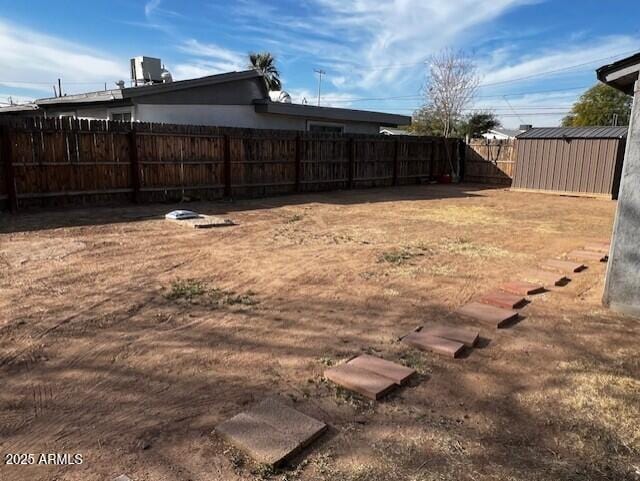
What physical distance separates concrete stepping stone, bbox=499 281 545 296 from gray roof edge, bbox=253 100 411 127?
11114 mm

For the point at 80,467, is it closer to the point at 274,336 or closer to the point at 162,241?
A: the point at 274,336

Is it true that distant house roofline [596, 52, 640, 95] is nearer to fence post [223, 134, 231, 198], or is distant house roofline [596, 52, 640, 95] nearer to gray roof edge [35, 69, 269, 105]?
fence post [223, 134, 231, 198]

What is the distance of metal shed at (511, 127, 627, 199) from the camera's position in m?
14.2

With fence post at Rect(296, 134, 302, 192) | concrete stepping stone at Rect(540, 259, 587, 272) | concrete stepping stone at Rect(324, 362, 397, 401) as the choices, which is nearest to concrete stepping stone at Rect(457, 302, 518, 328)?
concrete stepping stone at Rect(324, 362, 397, 401)

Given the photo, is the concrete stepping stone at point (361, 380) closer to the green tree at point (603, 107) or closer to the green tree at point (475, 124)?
the green tree at point (475, 124)

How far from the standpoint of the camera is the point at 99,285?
14.3 ft

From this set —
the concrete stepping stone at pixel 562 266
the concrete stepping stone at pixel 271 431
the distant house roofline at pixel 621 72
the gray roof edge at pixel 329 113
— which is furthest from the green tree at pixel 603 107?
the concrete stepping stone at pixel 271 431

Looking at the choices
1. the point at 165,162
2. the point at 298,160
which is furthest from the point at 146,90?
the point at 298,160

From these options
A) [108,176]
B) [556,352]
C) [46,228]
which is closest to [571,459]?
[556,352]

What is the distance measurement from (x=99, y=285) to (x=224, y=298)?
4.22 feet

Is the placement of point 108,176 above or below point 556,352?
above

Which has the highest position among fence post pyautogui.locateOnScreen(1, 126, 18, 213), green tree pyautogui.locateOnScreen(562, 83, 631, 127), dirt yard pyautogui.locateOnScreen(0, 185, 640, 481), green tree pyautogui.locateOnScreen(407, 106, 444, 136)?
green tree pyautogui.locateOnScreen(562, 83, 631, 127)

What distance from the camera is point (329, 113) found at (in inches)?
611

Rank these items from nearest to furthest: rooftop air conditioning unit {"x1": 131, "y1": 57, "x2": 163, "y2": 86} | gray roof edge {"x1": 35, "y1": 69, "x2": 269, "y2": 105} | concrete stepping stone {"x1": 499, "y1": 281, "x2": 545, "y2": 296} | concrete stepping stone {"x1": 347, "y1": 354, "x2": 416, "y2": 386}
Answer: concrete stepping stone {"x1": 347, "y1": 354, "x2": 416, "y2": 386} → concrete stepping stone {"x1": 499, "y1": 281, "x2": 545, "y2": 296} → gray roof edge {"x1": 35, "y1": 69, "x2": 269, "y2": 105} → rooftop air conditioning unit {"x1": 131, "y1": 57, "x2": 163, "y2": 86}
